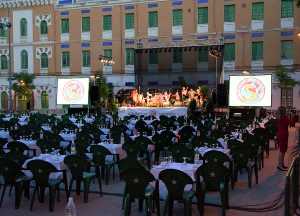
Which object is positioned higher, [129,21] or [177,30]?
[129,21]

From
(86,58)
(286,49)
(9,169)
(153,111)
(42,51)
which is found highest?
(42,51)

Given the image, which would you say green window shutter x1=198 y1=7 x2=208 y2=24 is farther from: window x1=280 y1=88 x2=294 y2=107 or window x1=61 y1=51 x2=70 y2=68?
window x1=61 y1=51 x2=70 y2=68

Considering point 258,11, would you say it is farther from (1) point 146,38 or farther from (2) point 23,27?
(2) point 23,27

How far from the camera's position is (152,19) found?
4162 centimetres

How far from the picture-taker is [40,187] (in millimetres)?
8852

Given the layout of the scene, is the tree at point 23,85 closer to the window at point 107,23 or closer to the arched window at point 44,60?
the arched window at point 44,60

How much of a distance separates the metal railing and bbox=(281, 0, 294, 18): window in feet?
105

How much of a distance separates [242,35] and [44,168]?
1287 inches

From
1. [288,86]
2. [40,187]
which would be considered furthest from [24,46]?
[40,187]

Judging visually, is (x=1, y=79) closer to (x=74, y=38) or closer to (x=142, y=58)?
(x=74, y=38)

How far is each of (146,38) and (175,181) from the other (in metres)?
35.2

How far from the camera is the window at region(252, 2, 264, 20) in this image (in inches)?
1496

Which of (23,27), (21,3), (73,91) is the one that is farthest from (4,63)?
(73,91)

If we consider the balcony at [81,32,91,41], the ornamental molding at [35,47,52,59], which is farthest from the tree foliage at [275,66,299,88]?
the ornamental molding at [35,47,52,59]
